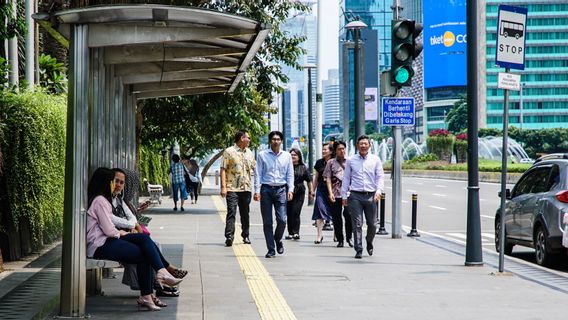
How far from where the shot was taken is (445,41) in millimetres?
174500

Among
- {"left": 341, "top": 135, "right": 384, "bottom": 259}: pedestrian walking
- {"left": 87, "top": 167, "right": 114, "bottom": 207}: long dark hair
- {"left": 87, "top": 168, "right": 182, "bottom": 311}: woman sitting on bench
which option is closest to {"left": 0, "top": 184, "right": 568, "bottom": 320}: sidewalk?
{"left": 87, "top": 168, "right": 182, "bottom": 311}: woman sitting on bench

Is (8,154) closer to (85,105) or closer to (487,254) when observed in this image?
(85,105)

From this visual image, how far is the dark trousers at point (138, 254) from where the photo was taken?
30.3 ft

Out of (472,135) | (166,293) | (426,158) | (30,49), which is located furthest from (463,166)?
(166,293)

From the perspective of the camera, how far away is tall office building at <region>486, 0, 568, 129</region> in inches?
6870

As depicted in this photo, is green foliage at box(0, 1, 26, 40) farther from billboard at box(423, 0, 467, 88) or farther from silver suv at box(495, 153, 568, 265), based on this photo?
billboard at box(423, 0, 467, 88)

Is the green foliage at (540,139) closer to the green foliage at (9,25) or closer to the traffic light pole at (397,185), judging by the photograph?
the traffic light pole at (397,185)

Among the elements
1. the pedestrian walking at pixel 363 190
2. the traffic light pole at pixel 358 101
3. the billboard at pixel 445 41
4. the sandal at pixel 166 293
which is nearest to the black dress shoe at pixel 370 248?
the pedestrian walking at pixel 363 190

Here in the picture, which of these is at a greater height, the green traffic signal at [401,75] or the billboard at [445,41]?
the billboard at [445,41]

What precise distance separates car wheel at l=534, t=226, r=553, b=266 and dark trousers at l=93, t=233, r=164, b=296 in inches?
276

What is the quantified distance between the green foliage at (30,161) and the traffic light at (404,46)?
227 inches

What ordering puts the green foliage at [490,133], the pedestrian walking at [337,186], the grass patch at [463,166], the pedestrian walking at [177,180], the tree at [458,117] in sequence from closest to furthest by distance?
1. the pedestrian walking at [337,186]
2. the pedestrian walking at [177,180]
3. the grass patch at [463,166]
4. the green foliage at [490,133]
5. the tree at [458,117]

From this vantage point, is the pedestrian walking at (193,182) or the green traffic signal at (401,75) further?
the pedestrian walking at (193,182)

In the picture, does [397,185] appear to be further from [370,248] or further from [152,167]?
[152,167]
